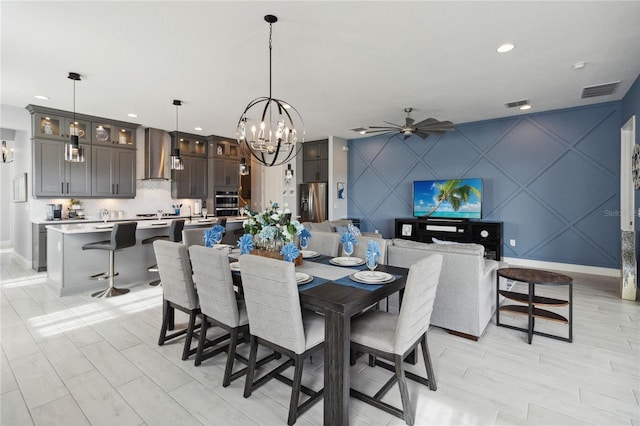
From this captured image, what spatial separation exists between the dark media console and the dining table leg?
507cm

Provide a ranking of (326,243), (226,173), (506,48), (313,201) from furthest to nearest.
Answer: (313,201) < (226,173) < (326,243) < (506,48)

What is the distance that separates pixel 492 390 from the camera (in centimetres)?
211

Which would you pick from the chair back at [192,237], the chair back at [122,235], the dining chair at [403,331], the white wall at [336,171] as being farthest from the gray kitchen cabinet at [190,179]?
the dining chair at [403,331]

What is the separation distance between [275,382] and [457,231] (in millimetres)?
5088

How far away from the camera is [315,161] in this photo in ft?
26.8

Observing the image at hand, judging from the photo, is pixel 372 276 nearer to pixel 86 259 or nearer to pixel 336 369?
pixel 336 369

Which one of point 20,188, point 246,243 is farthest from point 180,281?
point 20,188

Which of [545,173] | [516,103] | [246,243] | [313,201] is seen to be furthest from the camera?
[313,201]

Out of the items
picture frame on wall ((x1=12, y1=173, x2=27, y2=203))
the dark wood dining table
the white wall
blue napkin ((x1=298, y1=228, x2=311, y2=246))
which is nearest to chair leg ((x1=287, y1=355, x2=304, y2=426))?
the dark wood dining table

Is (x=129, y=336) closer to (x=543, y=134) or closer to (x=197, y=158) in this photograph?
(x=197, y=158)

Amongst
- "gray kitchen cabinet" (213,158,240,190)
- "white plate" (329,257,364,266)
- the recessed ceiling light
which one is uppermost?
the recessed ceiling light

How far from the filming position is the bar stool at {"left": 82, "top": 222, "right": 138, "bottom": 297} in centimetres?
399

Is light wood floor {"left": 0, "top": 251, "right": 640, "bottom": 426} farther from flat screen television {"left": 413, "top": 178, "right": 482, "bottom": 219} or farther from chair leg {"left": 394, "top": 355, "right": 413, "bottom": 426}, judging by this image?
flat screen television {"left": 413, "top": 178, "right": 482, "bottom": 219}

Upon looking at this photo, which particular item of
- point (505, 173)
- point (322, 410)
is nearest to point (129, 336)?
point (322, 410)
